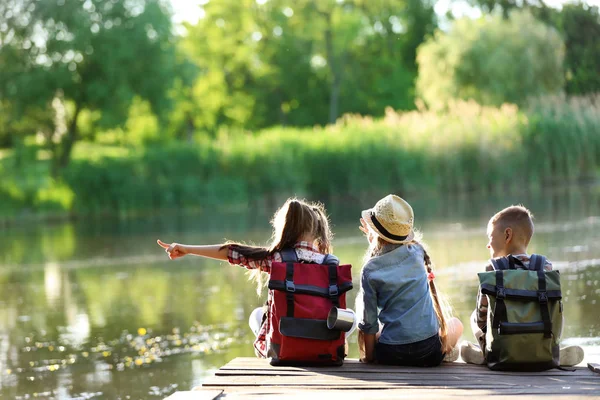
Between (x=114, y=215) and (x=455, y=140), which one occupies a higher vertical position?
(x=455, y=140)

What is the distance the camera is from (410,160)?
21.7 meters

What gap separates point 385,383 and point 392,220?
714mm

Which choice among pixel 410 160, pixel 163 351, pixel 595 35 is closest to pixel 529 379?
pixel 163 351

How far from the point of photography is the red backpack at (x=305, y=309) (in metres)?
4.17

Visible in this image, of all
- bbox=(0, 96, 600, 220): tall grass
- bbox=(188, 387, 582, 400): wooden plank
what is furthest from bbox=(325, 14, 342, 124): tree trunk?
bbox=(188, 387, 582, 400): wooden plank

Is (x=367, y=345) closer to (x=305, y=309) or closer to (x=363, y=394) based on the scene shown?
(x=305, y=309)

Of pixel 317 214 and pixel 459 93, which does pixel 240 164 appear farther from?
pixel 317 214

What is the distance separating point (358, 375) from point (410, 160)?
17.9m

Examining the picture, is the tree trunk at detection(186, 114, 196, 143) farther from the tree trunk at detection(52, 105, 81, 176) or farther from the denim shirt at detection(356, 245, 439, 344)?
the denim shirt at detection(356, 245, 439, 344)

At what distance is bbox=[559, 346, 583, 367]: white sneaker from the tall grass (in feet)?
57.2

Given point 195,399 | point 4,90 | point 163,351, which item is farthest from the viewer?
point 4,90

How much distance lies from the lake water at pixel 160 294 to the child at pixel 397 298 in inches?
66.7

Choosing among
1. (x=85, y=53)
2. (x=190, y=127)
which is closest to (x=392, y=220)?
(x=85, y=53)

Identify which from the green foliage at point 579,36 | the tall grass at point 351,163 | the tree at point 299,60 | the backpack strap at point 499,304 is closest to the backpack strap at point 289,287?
the backpack strap at point 499,304
